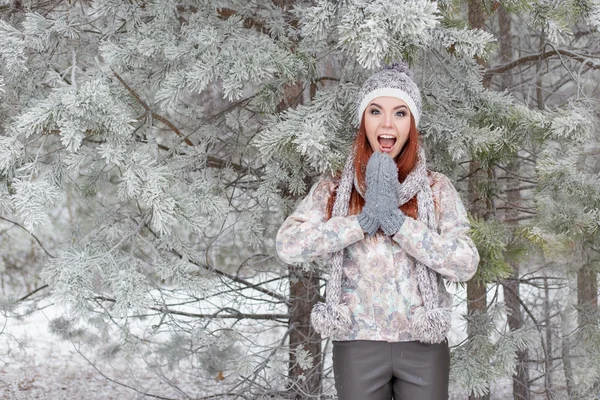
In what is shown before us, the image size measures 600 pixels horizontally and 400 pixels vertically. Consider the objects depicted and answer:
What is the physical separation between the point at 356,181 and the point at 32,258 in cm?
549

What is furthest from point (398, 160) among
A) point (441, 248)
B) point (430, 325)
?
point (430, 325)

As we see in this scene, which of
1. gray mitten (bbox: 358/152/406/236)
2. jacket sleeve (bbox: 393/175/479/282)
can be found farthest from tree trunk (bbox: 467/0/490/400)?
gray mitten (bbox: 358/152/406/236)

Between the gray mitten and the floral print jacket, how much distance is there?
43 mm

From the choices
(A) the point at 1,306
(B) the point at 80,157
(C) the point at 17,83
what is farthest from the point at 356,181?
(A) the point at 1,306

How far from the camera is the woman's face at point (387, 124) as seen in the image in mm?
2289

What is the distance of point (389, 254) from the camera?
2283 mm

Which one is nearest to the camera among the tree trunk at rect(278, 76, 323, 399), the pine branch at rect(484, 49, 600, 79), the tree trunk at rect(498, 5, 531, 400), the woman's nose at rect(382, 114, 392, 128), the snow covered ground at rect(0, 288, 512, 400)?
the woman's nose at rect(382, 114, 392, 128)

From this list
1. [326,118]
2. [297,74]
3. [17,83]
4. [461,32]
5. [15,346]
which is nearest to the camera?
[461,32]

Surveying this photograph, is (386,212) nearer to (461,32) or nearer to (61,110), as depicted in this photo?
(461,32)

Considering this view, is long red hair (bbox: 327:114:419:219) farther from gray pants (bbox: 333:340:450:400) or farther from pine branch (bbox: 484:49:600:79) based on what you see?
pine branch (bbox: 484:49:600:79)

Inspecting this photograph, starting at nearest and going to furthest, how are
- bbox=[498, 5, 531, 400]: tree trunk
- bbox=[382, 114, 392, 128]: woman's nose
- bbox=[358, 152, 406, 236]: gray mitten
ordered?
bbox=[358, 152, 406, 236]: gray mitten, bbox=[382, 114, 392, 128]: woman's nose, bbox=[498, 5, 531, 400]: tree trunk

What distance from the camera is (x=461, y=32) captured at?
2.28 meters

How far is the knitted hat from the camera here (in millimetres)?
2303

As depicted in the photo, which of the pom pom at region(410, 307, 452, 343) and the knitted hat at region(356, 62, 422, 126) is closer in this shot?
the pom pom at region(410, 307, 452, 343)
